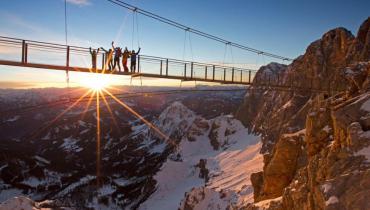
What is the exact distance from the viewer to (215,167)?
11850cm

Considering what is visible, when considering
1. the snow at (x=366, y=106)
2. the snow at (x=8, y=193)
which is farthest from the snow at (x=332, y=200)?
the snow at (x=8, y=193)

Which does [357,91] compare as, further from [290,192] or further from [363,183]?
[363,183]

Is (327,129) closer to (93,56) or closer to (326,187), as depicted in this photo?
(326,187)

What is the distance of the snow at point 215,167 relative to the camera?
9555 cm

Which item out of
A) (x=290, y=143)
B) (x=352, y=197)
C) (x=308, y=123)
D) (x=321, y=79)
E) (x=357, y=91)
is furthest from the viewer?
(x=321, y=79)

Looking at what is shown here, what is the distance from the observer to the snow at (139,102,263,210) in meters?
95.6

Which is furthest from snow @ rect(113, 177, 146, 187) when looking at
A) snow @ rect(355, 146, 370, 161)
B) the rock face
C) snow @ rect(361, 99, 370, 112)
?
snow @ rect(355, 146, 370, 161)

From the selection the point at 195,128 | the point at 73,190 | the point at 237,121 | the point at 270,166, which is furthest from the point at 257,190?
the point at 73,190

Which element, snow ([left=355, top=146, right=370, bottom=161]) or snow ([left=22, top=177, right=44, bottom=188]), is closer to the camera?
snow ([left=355, top=146, right=370, bottom=161])

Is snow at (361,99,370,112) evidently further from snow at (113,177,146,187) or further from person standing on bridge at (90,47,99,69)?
snow at (113,177,146,187)

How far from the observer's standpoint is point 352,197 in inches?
698

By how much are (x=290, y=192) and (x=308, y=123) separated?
6.78 metres

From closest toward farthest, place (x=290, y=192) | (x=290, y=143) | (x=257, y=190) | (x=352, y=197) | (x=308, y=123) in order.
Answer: (x=352, y=197)
(x=290, y=192)
(x=308, y=123)
(x=290, y=143)
(x=257, y=190)

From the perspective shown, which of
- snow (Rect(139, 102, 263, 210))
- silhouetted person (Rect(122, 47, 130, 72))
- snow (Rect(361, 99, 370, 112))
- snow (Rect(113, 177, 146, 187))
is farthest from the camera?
snow (Rect(113, 177, 146, 187))
